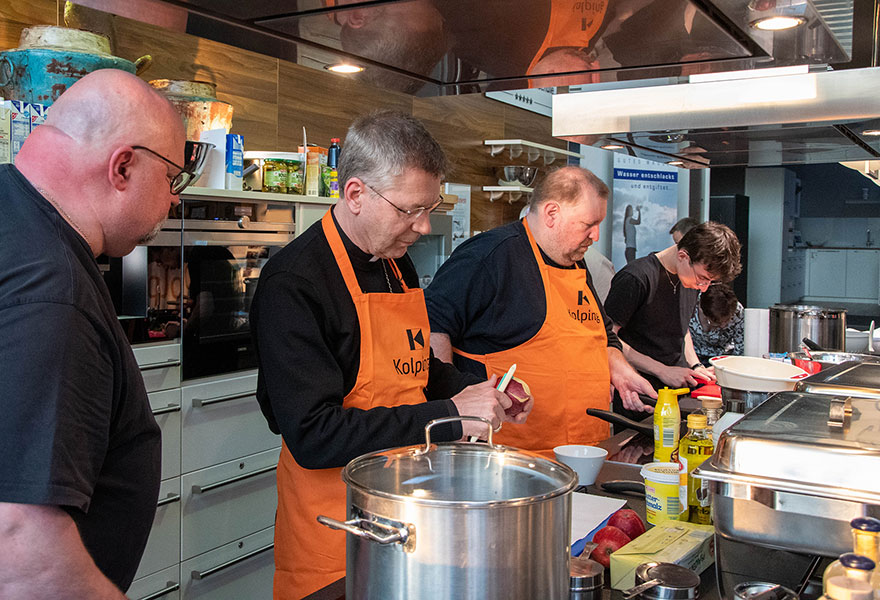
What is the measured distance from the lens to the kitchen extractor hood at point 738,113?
97.2 inches

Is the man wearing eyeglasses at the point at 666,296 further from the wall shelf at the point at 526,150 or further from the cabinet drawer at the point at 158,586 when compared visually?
the wall shelf at the point at 526,150

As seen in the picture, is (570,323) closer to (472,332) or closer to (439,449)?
(472,332)

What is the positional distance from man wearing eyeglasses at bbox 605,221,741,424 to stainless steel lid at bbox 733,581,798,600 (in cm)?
255

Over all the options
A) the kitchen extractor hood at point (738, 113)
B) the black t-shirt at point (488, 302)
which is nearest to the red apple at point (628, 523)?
the black t-shirt at point (488, 302)

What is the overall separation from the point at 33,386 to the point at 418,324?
112cm

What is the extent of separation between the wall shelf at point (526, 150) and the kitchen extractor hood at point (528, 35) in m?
4.28

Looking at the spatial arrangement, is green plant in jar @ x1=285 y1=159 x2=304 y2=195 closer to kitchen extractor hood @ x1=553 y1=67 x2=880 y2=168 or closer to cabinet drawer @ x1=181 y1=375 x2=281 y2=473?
cabinet drawer @ x1=181 y1=375 x2=281 y2=473

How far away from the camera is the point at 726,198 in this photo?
8422 millimetres

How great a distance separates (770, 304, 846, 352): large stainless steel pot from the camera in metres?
3.57

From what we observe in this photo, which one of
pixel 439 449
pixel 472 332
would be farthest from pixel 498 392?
pixel 472 332

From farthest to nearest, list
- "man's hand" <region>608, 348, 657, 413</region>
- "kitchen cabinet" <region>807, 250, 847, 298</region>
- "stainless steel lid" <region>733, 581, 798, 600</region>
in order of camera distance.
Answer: "kitchen cabinet" <region>807, 250, 847, 298</region> < "man's hand" <region>608, 348, 657, 413</region> < "stainless steel lid" <region>733, 581, 798, 600</region>

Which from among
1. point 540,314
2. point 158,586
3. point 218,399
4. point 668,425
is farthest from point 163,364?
point 668,425

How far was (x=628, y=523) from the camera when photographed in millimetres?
1519

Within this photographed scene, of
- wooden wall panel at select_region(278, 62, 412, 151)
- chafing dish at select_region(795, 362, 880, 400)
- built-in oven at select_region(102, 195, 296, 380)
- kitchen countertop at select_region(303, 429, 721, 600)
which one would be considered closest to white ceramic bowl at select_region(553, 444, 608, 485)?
kitchen countertop at select_region(303, 429, 721, 600)
